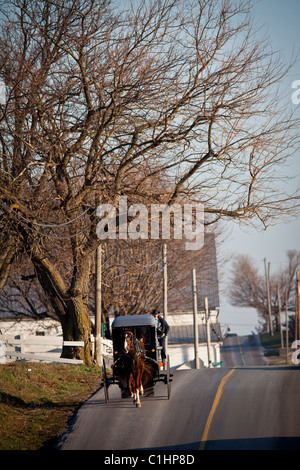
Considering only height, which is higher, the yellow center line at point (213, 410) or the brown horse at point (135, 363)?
the brown horse at point (135, 363)

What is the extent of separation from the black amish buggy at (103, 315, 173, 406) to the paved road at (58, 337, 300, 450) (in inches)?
23.2

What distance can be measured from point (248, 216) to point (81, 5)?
9779mm

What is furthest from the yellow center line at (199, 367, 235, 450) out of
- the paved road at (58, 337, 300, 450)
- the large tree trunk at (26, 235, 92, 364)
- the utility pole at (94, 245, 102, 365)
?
the utility pole at (94, 245, 102, 365)

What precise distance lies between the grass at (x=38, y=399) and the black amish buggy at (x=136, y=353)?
170 centimetres

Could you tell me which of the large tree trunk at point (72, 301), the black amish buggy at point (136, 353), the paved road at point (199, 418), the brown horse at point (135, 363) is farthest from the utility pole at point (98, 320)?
the brown horse at point (135, 363)

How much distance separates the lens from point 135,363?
1496 cm

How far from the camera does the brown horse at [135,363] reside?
14914 millimetres

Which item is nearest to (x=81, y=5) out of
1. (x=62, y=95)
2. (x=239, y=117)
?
(x=62, y=95)

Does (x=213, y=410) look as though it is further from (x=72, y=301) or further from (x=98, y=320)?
(x=98, y=320)

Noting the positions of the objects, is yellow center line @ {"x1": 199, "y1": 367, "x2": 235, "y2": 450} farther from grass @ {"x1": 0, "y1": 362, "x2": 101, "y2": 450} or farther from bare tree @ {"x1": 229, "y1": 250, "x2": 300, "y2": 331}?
bare tree @ {"x1": 229, "y1": 250, "x2": 300, "y2": 331}

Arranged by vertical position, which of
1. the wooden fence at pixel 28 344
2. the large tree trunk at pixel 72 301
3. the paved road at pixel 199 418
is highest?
the large tree trunk at pixel 72 301

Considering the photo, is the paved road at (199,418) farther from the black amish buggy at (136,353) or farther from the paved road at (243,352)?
the paved road at (243,352)

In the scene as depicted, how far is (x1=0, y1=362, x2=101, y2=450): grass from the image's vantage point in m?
13.4
